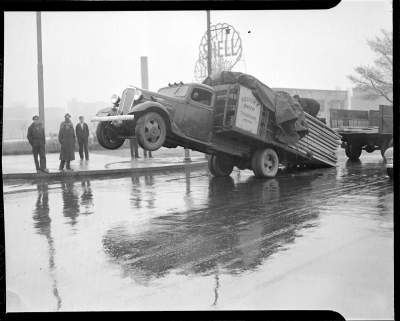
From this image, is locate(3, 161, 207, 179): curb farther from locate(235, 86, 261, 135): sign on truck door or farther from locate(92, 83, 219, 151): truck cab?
locate(235, 86, 261, 135): sign on truck door

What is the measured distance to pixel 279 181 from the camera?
10.4m

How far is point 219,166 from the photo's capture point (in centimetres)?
1171

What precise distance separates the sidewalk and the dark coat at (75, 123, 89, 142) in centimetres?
42

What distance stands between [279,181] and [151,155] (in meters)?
2.70

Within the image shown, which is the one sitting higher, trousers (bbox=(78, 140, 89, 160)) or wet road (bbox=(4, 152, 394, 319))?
trousers (bbox=(78, 140, 89, 160))

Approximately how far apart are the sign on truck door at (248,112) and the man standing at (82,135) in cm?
370

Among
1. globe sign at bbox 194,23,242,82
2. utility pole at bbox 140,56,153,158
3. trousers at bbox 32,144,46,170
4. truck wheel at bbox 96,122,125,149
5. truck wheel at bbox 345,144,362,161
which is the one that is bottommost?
truck wheel at bbox 345,144,362,161

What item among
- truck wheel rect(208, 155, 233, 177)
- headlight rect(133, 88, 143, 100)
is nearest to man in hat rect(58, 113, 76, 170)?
headlight rect(133, 88, 143, 100)

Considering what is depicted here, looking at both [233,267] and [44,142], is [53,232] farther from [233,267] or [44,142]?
[233,267]

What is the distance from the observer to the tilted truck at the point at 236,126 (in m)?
9.24

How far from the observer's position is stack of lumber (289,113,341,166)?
11.2m

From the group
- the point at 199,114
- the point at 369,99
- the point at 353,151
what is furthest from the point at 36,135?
the point at 353,151

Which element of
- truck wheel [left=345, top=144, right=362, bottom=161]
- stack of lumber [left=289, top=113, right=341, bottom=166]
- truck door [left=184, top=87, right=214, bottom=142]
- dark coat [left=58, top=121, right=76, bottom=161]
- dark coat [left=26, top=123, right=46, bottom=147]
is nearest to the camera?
dark coat [left=26, top=123, right=46, bottom=147]

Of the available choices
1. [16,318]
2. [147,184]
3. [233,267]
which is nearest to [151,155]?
[147,184]
